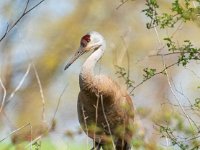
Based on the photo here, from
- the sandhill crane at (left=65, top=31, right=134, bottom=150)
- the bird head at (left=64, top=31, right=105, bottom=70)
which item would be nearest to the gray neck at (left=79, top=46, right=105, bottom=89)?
the sandhill crane at (left=65, top=31, right=134, bottom=150)

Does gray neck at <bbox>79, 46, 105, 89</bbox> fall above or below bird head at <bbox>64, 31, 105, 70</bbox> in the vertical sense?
below

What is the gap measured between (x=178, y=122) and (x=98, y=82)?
371cm

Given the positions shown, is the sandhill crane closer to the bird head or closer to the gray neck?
the gray neck

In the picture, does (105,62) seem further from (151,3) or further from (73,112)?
(151,3)

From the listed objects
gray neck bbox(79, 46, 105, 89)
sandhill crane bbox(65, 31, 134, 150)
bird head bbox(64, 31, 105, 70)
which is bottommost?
sandhill crane bbox(65, 31, 134, 150)

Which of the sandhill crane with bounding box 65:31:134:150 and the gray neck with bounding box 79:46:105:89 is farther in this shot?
the gray neck with bounding box 79:46:105:89

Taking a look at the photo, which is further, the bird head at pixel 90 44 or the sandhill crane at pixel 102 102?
the bird head at pixel 90 44

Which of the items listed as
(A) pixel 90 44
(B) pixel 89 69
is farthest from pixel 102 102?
(A) pixel 90 44

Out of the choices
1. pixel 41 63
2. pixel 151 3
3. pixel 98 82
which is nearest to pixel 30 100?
pixel 41 63

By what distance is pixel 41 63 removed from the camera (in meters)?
13.8

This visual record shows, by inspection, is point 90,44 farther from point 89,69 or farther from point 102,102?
point 102,102

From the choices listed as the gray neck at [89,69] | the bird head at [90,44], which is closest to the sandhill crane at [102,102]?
the gray neck at [89,69]

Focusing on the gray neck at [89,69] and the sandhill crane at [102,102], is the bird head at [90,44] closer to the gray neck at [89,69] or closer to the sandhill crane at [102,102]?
the gray neck at [89,69]

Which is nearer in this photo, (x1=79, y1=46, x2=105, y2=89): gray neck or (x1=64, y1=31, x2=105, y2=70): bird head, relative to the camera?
(x1=79, y1=46, x2=105, y2=89): gray neck
